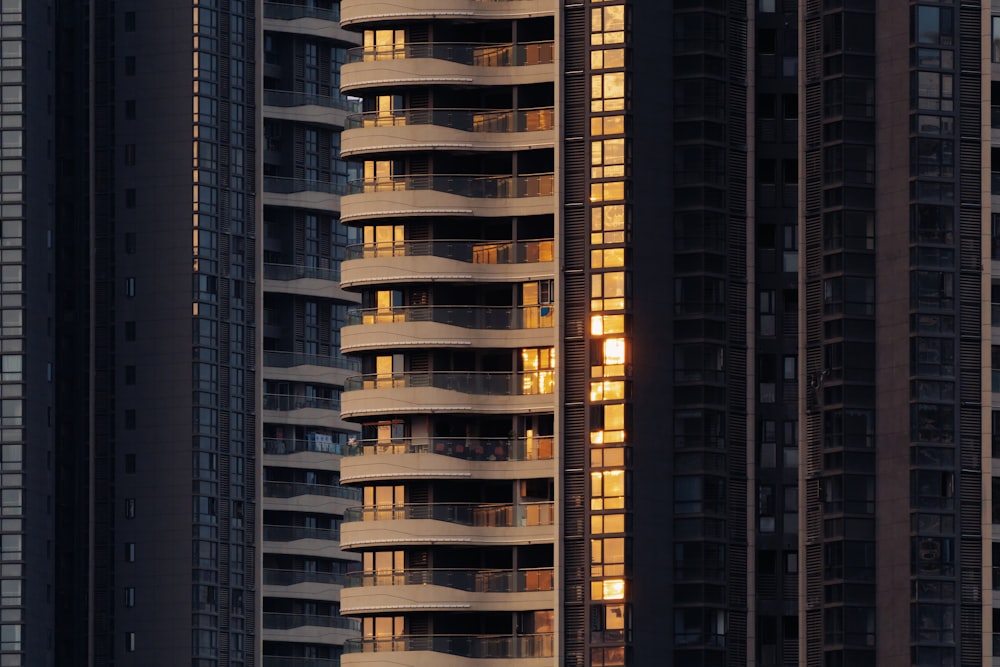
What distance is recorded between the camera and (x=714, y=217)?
491 feet

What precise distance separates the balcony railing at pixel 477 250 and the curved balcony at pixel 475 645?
56.8 feet

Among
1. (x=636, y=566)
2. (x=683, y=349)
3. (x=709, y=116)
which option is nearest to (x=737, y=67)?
(x=709, y=116)

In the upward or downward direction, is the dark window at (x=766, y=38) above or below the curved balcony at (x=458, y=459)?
above

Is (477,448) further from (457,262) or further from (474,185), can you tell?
(474,185)

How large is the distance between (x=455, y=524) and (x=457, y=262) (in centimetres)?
1213

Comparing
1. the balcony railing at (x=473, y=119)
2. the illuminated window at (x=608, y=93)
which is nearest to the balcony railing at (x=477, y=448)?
the balcony railing at (x=473, y=119)

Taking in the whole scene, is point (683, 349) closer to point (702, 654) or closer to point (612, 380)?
point (612, 380)

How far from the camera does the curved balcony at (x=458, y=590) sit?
148 meters

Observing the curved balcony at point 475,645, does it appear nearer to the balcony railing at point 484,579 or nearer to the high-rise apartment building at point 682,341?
the high-rise apartment building at point 682,341

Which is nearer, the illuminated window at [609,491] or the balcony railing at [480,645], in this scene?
the illuminated window at [609,491]

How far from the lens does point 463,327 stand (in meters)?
152

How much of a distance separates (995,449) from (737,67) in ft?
69.6

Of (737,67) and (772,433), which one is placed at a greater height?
(737,67)

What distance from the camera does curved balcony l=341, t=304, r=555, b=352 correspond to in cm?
15088
